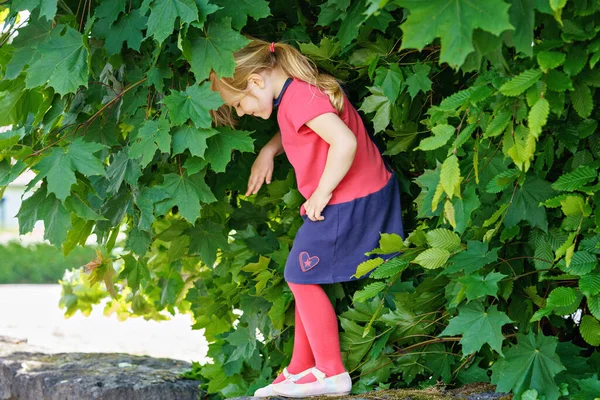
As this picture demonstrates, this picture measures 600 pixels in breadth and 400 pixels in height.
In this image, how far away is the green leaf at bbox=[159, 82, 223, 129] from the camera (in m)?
2.38

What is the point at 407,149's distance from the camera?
274cm

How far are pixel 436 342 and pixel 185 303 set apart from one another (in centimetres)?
196

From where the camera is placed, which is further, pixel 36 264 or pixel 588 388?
pixel 36 264

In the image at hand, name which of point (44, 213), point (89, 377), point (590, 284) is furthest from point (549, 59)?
point (89, 377)

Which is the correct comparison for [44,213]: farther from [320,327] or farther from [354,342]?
[354,342]

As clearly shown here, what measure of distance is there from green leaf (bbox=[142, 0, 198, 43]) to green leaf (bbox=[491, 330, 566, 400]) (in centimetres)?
140

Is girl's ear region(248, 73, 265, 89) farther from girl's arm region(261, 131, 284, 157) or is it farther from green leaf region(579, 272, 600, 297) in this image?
green leaf region(579, 272, 600, 297)

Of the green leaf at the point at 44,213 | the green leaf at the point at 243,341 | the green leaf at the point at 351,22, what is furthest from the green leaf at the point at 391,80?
the green leaf at the point at 243,341

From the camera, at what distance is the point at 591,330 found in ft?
7.23

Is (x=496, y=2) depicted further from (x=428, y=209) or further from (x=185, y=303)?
(x=185, y=303)

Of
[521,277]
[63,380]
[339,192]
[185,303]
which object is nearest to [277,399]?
[339,192]

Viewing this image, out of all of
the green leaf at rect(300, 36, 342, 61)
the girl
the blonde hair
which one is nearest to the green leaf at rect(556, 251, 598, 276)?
the girl

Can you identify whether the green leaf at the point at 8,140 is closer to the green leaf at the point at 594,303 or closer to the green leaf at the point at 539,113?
the green leaf at the point at 539,113

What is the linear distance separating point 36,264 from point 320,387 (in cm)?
1168
